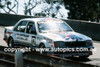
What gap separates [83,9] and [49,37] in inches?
1571

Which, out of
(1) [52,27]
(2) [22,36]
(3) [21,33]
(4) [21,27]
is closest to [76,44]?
(1) [52,27]

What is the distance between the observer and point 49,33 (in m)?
12.7

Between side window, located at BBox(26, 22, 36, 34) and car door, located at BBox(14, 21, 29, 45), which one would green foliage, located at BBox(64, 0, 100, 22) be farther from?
side window, located at BBox(26, 22, 36, 34)

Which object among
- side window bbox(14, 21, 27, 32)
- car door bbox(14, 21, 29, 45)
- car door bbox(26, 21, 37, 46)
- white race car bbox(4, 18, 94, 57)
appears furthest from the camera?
side window bbox(14, 21, 27, 32)

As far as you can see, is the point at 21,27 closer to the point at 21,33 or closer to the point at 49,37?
the point at 21,33

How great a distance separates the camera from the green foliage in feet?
167

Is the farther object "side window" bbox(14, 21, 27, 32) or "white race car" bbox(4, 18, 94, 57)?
"side window" bbox(14, 21, 27, 32)

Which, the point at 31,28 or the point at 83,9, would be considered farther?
the point at 83,9

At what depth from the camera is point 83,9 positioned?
5156 centimetres

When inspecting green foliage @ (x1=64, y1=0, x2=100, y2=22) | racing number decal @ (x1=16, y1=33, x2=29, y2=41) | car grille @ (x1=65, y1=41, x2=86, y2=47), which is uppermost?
green foliage @ (x1=64, y1=0, x2=100, y2=22)

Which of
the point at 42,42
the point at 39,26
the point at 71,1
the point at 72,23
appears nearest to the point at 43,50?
the point at 42,42

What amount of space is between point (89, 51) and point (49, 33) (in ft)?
4.99

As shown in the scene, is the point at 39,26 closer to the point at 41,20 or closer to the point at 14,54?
the point at 41,20

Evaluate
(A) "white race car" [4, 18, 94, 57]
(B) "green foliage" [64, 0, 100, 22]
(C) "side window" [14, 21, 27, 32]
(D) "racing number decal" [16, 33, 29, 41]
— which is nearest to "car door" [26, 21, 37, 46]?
(A) "white race car" [4, 18, 94, 57]
